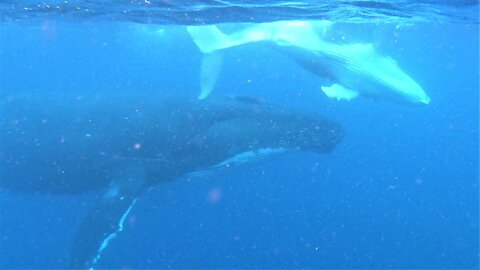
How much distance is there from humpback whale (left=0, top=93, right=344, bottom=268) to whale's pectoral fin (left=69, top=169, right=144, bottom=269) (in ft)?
0.17

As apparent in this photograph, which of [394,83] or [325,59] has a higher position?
[325,59]

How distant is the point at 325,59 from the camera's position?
1226 centimetres

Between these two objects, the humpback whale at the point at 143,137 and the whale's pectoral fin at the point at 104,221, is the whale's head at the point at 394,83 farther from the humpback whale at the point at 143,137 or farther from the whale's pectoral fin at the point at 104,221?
the whale's pectoral fin at the point at 104,221

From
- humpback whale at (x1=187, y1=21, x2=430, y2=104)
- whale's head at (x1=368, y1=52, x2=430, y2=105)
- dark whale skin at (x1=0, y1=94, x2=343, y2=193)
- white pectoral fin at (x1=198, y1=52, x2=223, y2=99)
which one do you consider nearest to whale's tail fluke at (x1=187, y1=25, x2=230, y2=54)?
humpback whale at (x1=187, y1=21, x2=430, y2=104)

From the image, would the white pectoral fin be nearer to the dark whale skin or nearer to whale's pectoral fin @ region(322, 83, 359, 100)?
the dark whale skin

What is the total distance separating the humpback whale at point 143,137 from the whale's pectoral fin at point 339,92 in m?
0.68

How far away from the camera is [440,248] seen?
94.9ft

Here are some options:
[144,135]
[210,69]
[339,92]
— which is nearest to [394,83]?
[339,92]

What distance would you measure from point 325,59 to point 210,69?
12.0 ft

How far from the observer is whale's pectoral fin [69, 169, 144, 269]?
32.9 feet

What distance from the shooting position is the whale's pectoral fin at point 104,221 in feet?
32.9

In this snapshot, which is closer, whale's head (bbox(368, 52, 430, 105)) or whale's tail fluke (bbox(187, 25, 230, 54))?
whale's head (bbox(368, 52, 430, 105))

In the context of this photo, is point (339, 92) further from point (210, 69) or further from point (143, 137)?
point (143, 137)

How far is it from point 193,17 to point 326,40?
14.0 feet
